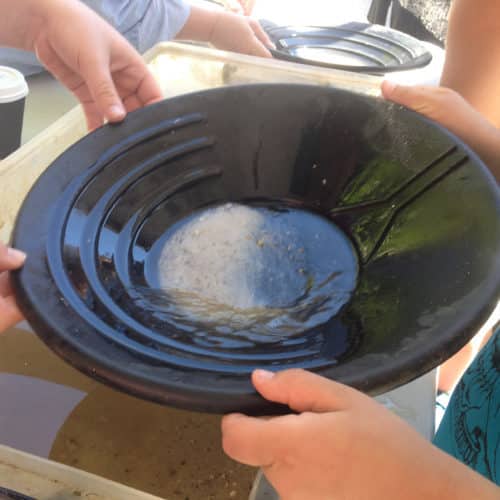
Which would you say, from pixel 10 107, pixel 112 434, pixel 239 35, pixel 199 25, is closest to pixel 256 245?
pixel 112 434

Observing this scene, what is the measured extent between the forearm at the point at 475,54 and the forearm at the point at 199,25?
18.9 inches

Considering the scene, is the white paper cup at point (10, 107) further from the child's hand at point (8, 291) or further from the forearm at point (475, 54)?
the forearm at point (475, 54)

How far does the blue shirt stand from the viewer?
40.3 inches

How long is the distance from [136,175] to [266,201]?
0.44ft

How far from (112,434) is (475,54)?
0.71 meters

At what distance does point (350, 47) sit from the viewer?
1082 millimetres

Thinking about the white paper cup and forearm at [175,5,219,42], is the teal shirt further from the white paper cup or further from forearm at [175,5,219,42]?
forearm at [175,5,219,42]

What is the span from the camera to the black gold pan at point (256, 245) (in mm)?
346

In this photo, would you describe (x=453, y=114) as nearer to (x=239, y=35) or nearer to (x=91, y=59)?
(x=91, y=59)

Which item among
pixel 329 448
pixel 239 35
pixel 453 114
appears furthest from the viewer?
pixel 239 35

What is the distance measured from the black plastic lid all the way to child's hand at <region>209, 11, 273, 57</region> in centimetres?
3

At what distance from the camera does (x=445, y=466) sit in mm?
345

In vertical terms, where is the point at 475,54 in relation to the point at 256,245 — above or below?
above

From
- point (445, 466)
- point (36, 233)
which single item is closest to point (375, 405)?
point (445, 466)
